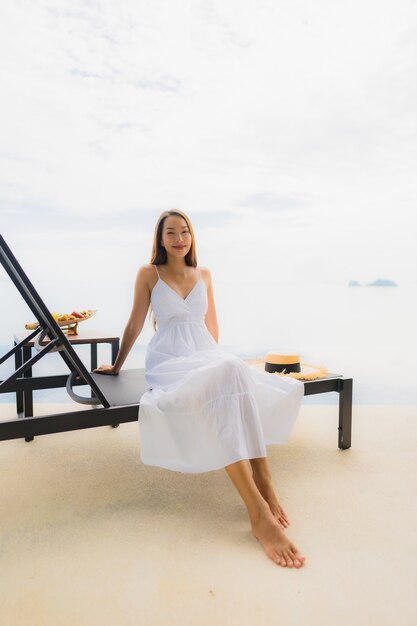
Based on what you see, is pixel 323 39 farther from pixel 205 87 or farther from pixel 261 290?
pixel 261 290

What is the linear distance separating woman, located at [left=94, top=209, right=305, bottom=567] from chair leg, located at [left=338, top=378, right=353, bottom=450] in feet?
1.25

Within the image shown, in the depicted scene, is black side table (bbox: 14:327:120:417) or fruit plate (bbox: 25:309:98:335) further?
fruit plate (bbox: 25:309:98:335)

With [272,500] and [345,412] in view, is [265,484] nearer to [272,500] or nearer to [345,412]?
[272,500]

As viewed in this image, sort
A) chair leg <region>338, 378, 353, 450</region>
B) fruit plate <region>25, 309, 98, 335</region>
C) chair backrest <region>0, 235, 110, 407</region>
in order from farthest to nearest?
fruit plate <region>25, 309, 98, 335</region>, chair leg <region>338, 378, 353, 450</region>, chair backrest <region>0, 235, 110, 407</region>

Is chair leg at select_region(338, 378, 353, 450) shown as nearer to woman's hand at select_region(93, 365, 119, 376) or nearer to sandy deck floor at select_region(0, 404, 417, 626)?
sandy deck floor at select_region(0, 404, 417, 626)

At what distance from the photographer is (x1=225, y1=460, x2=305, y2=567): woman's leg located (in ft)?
4.87

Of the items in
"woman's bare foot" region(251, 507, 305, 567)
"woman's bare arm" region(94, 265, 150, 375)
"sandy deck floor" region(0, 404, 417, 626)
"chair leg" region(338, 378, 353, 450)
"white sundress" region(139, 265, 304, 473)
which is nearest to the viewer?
"sandy deck floor" region(0, 404, 417, 626)

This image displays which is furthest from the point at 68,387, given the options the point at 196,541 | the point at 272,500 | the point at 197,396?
the point at 272,500

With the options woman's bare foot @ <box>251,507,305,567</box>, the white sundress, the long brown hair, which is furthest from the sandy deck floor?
the long brown hair

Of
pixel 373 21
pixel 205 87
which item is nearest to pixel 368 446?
pixel 373 21

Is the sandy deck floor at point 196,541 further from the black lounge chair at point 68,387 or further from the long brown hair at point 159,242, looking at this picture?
the long brown hair at point 159,242

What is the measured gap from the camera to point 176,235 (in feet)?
7.50

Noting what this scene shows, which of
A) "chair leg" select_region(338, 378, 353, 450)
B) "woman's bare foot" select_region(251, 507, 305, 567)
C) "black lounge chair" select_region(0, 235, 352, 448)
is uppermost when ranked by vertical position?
"black lounge chair" select_region(0, 235, 352, 448)

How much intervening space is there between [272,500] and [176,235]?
1204 millimetres
